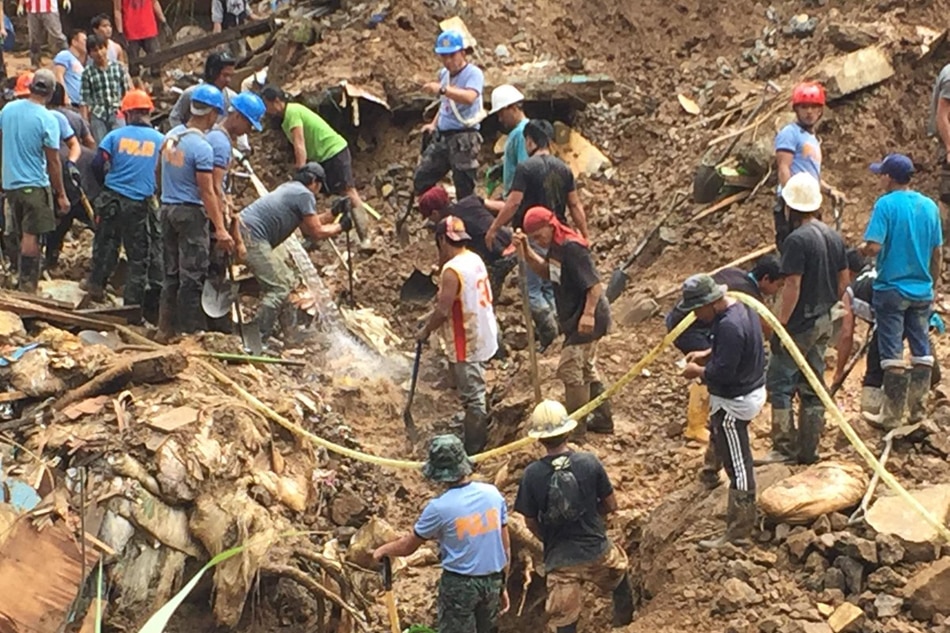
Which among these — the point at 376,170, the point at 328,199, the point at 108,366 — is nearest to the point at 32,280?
the point at 108,366

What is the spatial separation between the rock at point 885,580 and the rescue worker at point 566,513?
131cm

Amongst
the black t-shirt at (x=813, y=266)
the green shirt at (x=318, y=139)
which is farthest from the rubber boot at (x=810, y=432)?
the green shirt at (x=318, y=139)

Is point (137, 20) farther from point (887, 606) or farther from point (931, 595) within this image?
point (931, 595)

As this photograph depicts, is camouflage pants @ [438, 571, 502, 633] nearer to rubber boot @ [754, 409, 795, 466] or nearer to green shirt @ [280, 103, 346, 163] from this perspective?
rubber boot @ [754, 409, 795, 466]

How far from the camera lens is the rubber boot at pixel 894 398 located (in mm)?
7711

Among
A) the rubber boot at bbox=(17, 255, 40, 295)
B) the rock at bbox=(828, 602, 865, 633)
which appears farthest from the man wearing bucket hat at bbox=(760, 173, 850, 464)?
Result: the rubber boot at bbox=(17, 255, 40, 295)

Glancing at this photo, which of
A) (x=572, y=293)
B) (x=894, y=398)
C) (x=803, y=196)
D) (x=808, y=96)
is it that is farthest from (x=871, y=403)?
(x=808, y=96)

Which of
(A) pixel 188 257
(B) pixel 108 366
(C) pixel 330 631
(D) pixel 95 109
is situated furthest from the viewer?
(D) pixel 95 109

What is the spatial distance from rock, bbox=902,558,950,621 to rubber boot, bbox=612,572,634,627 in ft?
5.00

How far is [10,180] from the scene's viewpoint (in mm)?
9117

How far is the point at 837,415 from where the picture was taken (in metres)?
6.65

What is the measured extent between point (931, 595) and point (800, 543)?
76 cm

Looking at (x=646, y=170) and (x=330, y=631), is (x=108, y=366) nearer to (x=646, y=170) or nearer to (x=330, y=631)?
(x=330, y=631)

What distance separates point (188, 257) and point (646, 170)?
5641mm
